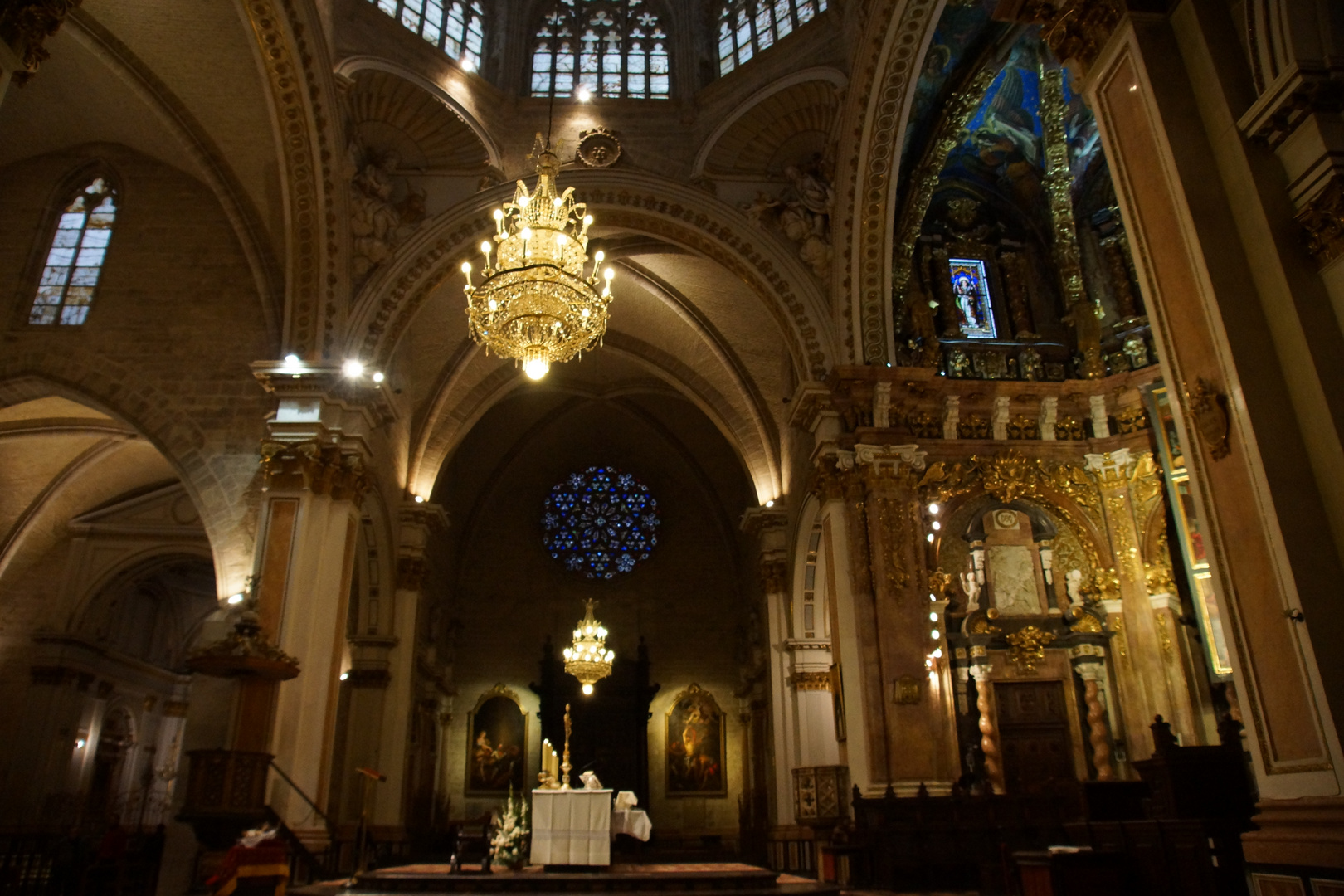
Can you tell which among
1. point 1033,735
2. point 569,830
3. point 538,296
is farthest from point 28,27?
point 1033,735

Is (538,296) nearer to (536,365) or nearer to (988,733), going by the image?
(536,365)

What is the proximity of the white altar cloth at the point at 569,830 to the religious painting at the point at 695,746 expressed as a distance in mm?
11588

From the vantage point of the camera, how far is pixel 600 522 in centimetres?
2586

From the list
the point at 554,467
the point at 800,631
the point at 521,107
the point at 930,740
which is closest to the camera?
the point at 930,740

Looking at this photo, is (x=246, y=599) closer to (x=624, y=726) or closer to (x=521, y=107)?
(x=521, y=107)

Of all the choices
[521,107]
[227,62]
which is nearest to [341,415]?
[227,62]

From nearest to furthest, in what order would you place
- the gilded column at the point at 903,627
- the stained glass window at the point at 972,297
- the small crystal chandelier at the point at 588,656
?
the gilded column at the point at 903,627 < the stained glass window at the point at 972,297 < the small crystal chandelier at the point at 588,656

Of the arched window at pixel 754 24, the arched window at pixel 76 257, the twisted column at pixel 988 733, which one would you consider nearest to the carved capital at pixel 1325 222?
the twisted column at pixel 988 733

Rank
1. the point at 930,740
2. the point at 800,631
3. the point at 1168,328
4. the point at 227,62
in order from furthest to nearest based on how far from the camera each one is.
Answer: the point at 800,631
the point at 227,62
the point at 930,740
the point at 1168,328

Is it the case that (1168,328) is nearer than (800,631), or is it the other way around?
(1168,328)

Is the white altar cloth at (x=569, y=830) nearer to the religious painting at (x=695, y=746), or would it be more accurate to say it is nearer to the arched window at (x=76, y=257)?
the arched window at (x=76, y=257)

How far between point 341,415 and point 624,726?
41.8 ft

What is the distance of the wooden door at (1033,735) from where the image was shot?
13.2 metres

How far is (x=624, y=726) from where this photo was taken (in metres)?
23.5
